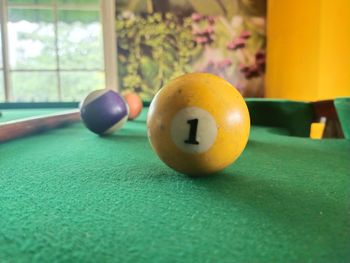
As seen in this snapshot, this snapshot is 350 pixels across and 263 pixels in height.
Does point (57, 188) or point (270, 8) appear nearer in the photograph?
point (57, 188)

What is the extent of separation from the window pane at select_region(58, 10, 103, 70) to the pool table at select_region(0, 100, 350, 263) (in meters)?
4.29

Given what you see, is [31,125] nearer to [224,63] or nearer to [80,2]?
[224,63]

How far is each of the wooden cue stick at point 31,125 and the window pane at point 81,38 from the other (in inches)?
119

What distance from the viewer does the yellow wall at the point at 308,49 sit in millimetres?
3072

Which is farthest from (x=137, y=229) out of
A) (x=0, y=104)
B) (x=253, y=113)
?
(x=0, y=104)

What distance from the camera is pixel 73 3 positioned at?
5.19 metres

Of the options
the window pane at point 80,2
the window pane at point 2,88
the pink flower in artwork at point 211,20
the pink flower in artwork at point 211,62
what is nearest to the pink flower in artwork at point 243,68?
the pink flower in artwork at point 211,62

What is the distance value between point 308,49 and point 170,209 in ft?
12.0

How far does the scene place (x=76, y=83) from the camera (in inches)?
212

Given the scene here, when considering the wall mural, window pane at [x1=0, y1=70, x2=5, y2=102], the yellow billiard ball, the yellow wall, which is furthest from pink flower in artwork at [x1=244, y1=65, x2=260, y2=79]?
the yellow billiard ball

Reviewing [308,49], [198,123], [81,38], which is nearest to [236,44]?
[308,49]

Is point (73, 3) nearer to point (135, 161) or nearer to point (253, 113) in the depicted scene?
point (253, 113)

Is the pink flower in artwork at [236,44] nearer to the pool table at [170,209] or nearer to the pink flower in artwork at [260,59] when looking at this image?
the pink flower in artwork at [260,59]

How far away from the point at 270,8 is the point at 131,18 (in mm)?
2025
